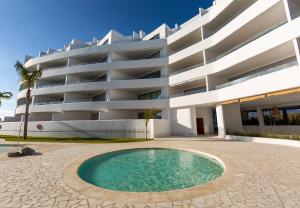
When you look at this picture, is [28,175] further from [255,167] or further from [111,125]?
[111,125]

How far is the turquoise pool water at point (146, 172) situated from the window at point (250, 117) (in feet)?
60.4

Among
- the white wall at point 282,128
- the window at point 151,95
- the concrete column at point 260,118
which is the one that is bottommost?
the white wall at point 282,128

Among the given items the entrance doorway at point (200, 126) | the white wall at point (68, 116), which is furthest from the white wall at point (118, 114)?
the entrance doorway at point (200, 126)

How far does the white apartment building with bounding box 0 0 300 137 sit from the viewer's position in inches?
603

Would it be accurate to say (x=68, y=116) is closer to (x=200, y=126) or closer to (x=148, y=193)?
(x=200, y=126)

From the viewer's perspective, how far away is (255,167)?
743 centimetres

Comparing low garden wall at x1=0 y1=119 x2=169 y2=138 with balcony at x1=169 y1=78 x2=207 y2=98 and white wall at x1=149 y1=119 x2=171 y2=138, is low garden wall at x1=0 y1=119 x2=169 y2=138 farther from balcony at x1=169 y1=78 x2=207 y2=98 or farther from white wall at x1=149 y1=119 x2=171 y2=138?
balcony at x1=169 y1=78 x2=207 y2=98

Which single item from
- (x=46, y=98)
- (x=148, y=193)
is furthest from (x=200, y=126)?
(x=46, y=98)

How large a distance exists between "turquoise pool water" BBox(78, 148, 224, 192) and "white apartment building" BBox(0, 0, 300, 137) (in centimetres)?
1048

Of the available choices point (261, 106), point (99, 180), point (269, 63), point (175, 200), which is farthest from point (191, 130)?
point (175, 200)

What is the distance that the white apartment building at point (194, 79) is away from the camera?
15.3 meters

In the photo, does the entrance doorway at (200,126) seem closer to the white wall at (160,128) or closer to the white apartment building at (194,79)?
the white apartment building at (194,79)

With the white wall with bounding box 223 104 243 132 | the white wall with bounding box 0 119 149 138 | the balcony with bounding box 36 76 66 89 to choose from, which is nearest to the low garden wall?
the white wall with bounding box 0 119 149 138

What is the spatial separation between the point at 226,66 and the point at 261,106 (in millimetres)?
10222
